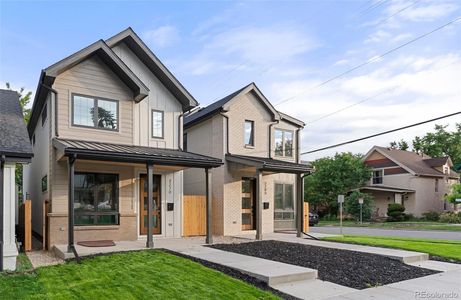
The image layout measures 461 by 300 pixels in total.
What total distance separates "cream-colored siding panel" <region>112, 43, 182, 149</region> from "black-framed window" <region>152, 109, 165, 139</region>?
12cm

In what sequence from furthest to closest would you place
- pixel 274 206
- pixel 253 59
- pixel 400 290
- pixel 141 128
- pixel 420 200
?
pixel 420 200 < pixel 274 206 < pixel 253 59 < pixel 141 128 < pixel 400 290

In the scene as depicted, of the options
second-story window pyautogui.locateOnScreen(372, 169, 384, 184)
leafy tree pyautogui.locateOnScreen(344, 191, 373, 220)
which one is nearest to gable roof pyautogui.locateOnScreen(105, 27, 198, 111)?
leafy tree pyautogui.locateOnScreen(344, 191, 373, 220)

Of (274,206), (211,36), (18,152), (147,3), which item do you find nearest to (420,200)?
(274,206)

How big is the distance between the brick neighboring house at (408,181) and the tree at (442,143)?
11.7m

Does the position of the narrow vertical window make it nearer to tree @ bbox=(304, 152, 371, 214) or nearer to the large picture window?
the large picture window

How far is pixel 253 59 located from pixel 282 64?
1413 millimetres

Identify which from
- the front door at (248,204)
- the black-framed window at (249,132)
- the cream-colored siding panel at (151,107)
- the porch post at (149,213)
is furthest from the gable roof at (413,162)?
the porch post at (149,213)

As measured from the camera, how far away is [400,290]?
848 centimetres

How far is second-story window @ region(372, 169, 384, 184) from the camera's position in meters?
45.0

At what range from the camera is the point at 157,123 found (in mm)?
16078

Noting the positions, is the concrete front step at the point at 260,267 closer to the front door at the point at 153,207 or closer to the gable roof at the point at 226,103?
the front door at the point at 153,207

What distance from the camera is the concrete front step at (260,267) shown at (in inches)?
338

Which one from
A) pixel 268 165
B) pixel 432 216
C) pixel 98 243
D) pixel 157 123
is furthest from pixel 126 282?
pixel 432 216

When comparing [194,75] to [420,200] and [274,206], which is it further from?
[420,200]
